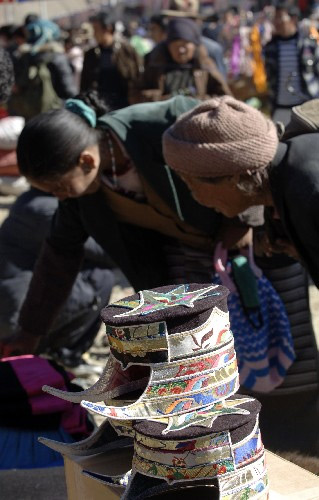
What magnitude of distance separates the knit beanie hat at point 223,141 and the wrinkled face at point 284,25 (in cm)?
569

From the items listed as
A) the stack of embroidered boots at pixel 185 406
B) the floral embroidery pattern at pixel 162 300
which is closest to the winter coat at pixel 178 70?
the floral embroidery pattern at pixel 162 300

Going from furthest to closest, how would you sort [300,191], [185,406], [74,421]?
[74,421] → [300,191] → [185,406]

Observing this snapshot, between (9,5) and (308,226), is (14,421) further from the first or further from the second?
(9,5)

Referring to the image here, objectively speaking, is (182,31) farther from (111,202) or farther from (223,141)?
(223,141)

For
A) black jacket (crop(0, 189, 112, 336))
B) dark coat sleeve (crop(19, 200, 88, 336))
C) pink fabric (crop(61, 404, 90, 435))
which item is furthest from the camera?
black jacket (crop(0, 189, 112, 336))

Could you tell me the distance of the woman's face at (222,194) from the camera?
238cm

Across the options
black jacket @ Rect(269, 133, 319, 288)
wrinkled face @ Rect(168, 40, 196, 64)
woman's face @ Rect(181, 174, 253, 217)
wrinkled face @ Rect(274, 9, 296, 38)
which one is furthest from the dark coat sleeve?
wrinkled face @ Rect(274, 9, 296, 38)

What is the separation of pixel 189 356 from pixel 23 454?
47.4 inches

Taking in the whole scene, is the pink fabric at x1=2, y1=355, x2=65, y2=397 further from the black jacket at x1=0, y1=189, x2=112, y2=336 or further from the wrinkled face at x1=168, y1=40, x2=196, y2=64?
the wrinkled face at x1=168, y1=40, x2=196, y2=64

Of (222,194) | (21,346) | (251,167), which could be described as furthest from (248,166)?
(21,346)

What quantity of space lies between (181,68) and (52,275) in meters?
3.34

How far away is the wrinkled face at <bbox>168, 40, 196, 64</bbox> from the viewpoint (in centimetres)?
621

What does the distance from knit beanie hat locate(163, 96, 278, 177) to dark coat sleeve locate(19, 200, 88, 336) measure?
84 centimetres

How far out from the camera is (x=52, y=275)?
3152 mm
